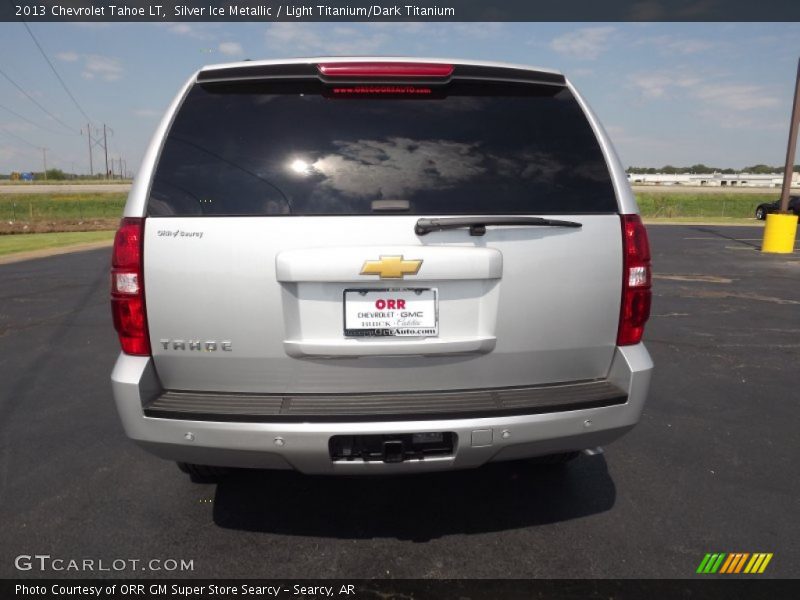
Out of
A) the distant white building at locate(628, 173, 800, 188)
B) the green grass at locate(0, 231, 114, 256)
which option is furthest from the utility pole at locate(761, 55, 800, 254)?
the distant white building at locate(628, 173, 800, 188)

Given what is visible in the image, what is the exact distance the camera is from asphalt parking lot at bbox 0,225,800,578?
103 inches

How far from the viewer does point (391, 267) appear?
2.23 m

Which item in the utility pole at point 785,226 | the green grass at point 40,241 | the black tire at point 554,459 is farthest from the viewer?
the green grass at point 40,241

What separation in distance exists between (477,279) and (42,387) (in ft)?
14.3

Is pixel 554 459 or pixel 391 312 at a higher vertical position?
pixel 391 312

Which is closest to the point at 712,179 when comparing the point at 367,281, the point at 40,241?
the point at 40,241

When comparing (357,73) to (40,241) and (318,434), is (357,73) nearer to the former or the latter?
(318,434)

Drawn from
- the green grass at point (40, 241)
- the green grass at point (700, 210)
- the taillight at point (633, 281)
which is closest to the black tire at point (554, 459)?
the taillight at point (633, 281)

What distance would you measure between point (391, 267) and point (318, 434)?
2.25 feet

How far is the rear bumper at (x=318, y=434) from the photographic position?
2215mm

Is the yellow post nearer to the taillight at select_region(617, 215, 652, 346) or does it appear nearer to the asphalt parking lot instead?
the asphalt parking lot

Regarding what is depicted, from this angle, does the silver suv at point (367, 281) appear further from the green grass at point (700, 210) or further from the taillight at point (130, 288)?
the green grass at point (700, 210)

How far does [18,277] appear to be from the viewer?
11.1 meters

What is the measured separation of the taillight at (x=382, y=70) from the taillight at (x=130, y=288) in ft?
3.23
